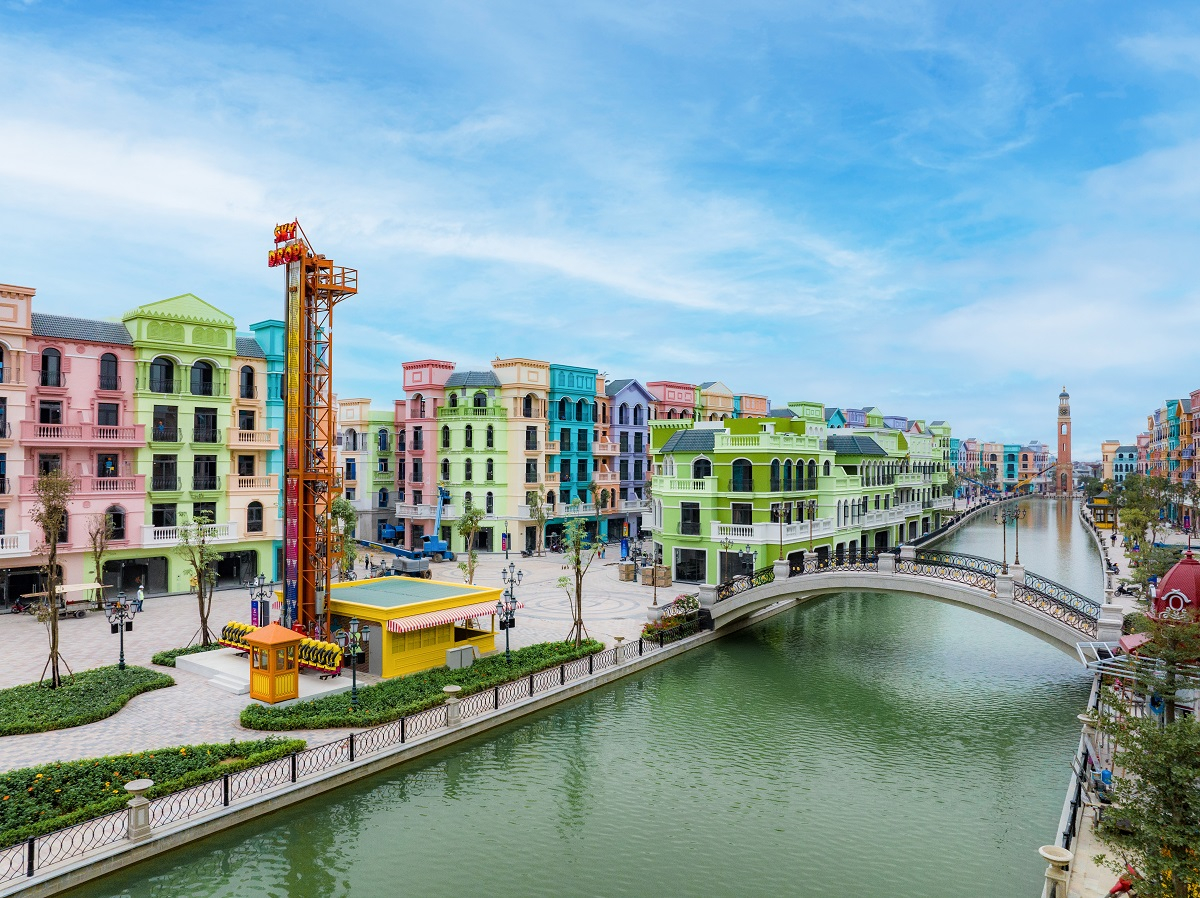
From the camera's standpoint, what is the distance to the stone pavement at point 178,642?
63.3ft

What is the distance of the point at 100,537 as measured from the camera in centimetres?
3506

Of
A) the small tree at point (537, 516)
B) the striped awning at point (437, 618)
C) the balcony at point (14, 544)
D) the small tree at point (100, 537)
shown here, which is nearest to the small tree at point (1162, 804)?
the striped awning at point (437, 618)

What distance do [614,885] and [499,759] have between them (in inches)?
251

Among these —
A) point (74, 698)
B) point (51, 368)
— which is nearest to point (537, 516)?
point (51, 368)

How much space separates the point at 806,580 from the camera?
31562 millimetres

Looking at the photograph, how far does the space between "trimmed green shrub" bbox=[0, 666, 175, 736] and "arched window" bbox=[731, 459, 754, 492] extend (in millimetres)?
28050

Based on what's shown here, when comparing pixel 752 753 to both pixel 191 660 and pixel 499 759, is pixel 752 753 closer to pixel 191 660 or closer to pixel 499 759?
pixel 499 759

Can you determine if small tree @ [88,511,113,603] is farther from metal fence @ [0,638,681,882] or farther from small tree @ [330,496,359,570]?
metal fence @ [0,638,681,882]

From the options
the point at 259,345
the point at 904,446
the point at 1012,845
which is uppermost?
the point at 259,345

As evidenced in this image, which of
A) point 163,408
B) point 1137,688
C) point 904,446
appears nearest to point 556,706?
point 1137,688

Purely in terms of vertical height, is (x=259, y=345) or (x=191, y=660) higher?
(x=259, y=345)

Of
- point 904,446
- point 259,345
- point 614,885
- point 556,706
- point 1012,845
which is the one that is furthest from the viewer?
point 904,446

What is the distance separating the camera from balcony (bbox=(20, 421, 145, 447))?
1389 inches

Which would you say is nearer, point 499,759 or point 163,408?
point 499,759
